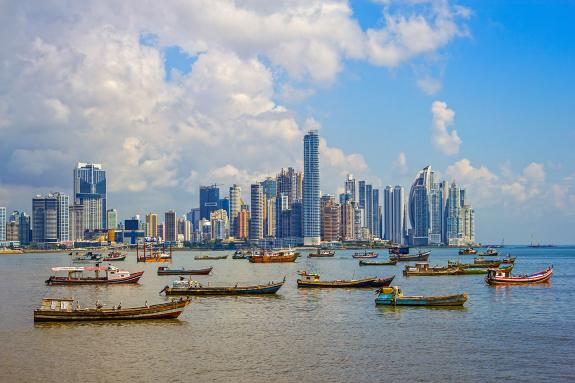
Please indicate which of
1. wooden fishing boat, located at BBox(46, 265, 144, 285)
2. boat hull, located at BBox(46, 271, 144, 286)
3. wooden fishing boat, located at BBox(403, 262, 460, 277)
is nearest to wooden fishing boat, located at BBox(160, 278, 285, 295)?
boat hull, located at BBox(46, 271, 144, 286)

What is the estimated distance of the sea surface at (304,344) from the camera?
1558 inches

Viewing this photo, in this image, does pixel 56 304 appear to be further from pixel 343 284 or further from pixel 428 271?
pixel 428 271

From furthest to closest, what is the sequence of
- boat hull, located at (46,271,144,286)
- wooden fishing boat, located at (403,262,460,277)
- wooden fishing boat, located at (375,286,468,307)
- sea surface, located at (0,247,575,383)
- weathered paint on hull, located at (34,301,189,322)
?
wooden fishing boat, located at (403,262,460,277) → boat hull, located at (46,271,144,286) → wooden fishing boat, located at (375,286,468,307) → weathered paint on hull, located at (34,301,189,322) → sea surface, located at (0,247,575,383)

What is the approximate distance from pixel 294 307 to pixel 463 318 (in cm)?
1822

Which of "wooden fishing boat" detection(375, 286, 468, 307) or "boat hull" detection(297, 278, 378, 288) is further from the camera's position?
"boat hull" detection(297, 278, 378, 288)

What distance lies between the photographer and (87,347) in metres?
47.7

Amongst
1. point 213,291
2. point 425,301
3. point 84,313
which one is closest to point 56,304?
point 84,313

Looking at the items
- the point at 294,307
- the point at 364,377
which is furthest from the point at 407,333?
the point at 294,307

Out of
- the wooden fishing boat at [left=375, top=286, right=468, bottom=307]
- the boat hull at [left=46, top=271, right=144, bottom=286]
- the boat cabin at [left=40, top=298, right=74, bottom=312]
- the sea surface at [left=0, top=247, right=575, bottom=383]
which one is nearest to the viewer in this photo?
the sea surface at [left=0, top=247, right=575, bottom=383]

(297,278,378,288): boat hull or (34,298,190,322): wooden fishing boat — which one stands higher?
A: (34,298,190,322): wooden fishing boat

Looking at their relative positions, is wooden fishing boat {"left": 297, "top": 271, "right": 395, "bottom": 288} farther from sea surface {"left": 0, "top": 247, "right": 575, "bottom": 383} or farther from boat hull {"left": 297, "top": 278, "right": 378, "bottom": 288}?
sea surface {"left": 0, "top": 247, "right": 575, "bottom": 383}

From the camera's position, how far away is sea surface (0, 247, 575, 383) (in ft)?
130

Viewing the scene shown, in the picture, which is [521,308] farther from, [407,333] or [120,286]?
[120,286]

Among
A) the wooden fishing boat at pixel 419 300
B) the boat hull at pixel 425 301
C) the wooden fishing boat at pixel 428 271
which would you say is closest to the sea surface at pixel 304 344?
the wooden fishing boat at pixel 419 300
